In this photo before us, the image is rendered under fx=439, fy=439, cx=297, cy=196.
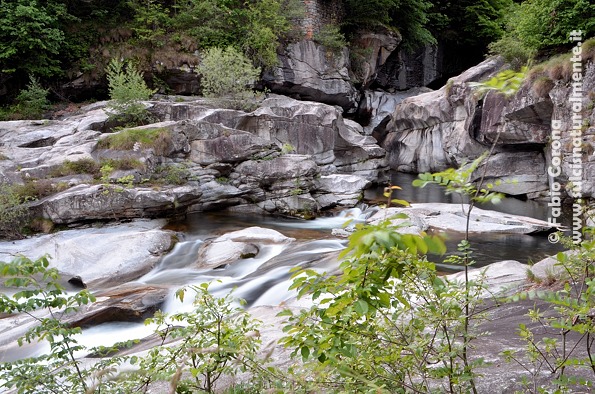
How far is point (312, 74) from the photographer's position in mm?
22484

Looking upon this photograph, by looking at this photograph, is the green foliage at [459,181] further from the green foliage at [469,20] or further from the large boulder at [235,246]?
the green foliage at [469,20]

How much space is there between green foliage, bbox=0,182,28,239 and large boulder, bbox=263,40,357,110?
13350 millimetres

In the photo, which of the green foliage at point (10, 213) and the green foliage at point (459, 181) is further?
the green foliage at point (10, 213)

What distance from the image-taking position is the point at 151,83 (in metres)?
20.4

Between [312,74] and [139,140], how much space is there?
40.1ft

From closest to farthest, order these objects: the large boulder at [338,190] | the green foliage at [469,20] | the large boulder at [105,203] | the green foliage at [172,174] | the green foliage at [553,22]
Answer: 1. the large boulder at [105,203]
2. the green foliage at [172,174]
3. the green foliage at [553,22]
4. the large boulder at [338,190]
5. the green foliage at [469,20]

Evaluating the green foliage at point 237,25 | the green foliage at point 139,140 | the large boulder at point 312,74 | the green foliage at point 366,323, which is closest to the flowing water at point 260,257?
the green foliage at point 139,140

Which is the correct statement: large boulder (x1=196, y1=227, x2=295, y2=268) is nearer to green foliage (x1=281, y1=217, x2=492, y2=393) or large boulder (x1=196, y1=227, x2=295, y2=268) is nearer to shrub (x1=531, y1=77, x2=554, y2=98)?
green foliage (x1=281, y1=217, x2=492, y2=393)

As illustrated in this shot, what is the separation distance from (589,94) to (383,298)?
1411cm

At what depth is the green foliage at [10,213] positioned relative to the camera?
9961 mm

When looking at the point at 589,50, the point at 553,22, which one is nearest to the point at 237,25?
the point at 553,22

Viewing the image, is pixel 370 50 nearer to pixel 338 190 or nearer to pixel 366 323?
pixel 338 190

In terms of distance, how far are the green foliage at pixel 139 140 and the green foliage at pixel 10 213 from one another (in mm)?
2886

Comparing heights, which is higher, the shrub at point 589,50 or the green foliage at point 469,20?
the green foliage at point 469,20
